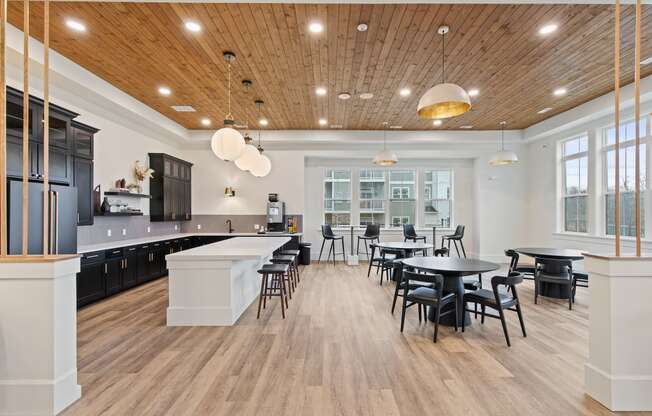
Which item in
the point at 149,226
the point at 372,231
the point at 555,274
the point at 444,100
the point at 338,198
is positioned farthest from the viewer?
the point at 338,198

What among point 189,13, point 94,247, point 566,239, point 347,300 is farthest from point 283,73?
point 566,239

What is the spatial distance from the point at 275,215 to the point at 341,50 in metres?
4.96

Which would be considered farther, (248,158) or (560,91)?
(560,91)

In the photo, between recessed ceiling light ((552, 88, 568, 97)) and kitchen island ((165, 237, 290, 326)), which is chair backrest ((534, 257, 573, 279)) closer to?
recessed ceiling light ((552, 88, 568, 97))

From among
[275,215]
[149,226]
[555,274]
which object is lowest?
[555,274]

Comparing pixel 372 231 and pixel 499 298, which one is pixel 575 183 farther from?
pixel 499 298

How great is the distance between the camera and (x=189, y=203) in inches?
330

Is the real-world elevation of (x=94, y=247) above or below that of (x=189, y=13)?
below

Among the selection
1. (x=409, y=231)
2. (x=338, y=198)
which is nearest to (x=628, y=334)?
(x=409, y=231)

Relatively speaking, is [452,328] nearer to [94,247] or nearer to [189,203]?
[94,247]

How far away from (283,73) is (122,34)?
1954 millimetres

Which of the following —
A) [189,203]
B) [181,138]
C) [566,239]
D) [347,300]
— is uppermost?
[181,138]

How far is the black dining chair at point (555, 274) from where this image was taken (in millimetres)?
4684

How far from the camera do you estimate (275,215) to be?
8.20 m
